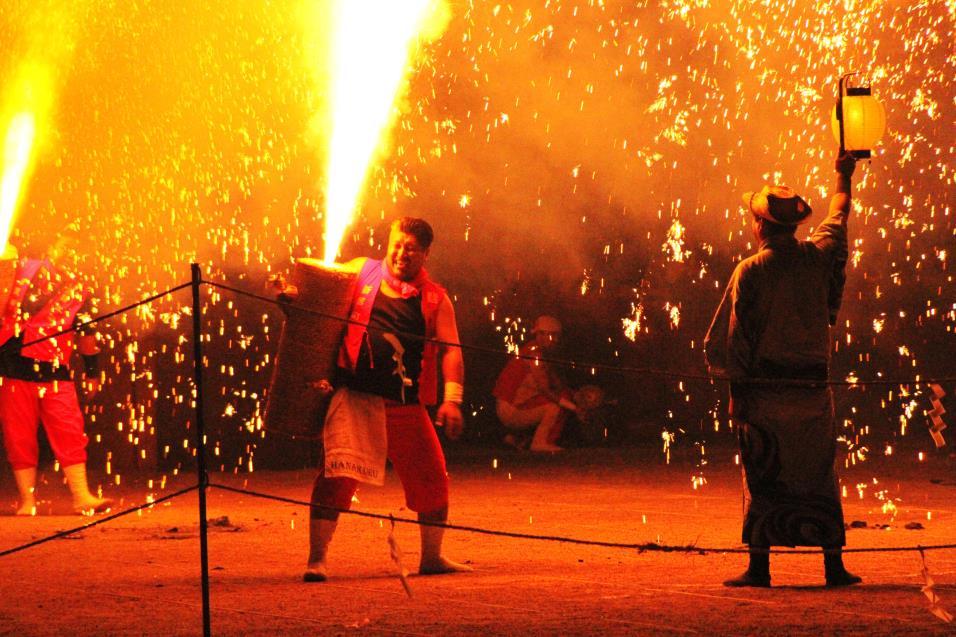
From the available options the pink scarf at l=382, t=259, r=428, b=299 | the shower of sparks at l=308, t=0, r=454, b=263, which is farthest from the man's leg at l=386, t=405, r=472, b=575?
the shower of sparks at l=308, t=0, r=454, b=263

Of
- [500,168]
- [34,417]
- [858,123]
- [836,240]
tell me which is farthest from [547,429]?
[836,240]

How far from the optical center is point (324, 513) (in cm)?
664

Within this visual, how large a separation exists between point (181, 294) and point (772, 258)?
635 cm

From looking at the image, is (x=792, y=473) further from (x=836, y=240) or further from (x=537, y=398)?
(x=537, y=398)

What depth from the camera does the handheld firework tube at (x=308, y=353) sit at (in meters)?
6.70

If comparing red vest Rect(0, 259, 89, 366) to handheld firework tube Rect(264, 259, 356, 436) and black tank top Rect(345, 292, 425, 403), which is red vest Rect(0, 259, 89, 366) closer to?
handheld firework tube Rect(264, 259, 356, 436)

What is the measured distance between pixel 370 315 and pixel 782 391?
181cm

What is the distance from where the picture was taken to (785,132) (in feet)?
43.0

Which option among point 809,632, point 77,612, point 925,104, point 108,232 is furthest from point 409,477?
point 925,104

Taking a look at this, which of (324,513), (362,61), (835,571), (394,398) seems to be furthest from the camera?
(362,61)

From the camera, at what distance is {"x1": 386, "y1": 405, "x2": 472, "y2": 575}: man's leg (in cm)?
675

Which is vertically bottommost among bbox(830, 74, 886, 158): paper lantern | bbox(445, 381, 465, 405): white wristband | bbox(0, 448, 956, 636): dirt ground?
bbox(0, 448, 956, 636): dirt ground

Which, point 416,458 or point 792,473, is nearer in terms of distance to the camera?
point 792,473

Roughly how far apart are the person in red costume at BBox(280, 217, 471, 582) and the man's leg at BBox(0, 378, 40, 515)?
127 inches
